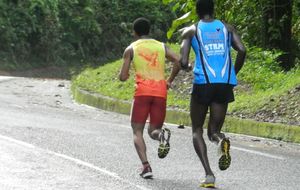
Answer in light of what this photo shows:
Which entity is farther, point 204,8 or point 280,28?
point 280,28

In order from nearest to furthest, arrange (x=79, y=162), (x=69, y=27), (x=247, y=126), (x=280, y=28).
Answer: (x=79, y=162)
(x=247, y=126)
(x=280, y=28)
(x=69, y=27)

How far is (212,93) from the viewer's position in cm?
767

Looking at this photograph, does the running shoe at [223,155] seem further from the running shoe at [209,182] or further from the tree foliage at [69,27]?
the tree foliage at [69,27]

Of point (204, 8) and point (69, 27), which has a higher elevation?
point (204, 8)

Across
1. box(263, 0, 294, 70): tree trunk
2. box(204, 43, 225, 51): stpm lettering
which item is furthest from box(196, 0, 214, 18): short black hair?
box(263, 0, 294, 70): tree trunk

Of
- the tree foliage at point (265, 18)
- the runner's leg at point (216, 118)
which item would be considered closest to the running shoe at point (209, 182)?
the runner's leg at point (216, 118)

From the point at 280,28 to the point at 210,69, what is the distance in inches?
435

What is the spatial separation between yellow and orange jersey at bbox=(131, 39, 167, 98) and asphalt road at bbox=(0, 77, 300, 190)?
2.91 ft

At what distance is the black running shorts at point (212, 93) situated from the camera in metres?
7.65

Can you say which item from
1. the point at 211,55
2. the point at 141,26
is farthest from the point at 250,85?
the point at 211,55

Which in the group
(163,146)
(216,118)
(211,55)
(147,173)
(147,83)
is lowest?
(147,173)

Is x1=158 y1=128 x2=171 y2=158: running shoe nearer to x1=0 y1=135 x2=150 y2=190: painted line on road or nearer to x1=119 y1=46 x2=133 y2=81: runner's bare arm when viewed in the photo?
x1=0 y1=135 x2=150 y2=190: painted line on road

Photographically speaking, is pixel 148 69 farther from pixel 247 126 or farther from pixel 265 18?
pixel 265 18

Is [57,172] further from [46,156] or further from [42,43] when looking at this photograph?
[42,43]
